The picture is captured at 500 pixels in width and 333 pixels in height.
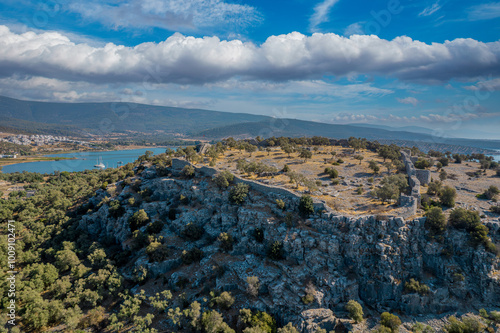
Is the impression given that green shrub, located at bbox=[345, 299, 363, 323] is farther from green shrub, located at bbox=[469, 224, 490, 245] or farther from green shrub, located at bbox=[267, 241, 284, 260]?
green shrub, located at bbox=[469, 224, 490, 245]

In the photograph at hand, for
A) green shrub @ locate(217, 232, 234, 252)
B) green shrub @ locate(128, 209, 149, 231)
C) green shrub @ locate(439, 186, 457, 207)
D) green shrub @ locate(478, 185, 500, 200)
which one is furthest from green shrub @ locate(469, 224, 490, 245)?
green shrub @ locate(128, 209, 149, 231)

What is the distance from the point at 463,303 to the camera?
28344mm

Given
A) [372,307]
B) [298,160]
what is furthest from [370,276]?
[298,160]

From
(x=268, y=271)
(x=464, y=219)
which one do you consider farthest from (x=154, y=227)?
(x=464, y=219)

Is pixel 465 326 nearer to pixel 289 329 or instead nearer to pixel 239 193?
pixel 289 329

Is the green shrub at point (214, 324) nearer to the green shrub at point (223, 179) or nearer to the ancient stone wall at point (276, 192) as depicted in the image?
the ancient stone wall at point (276, 192)

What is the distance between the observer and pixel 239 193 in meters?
39.4

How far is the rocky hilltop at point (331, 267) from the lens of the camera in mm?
28406

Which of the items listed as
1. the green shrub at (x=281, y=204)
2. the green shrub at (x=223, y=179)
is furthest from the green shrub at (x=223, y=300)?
the green shrub at (x=223, y=179)

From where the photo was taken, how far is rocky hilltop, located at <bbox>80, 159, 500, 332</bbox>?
28.4 meters

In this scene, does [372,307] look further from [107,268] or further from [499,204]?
[107,268]

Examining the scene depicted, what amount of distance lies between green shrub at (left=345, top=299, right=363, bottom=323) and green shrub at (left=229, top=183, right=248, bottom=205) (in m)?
20.1

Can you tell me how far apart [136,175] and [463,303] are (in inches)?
2593

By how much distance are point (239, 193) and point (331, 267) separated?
17212mm
